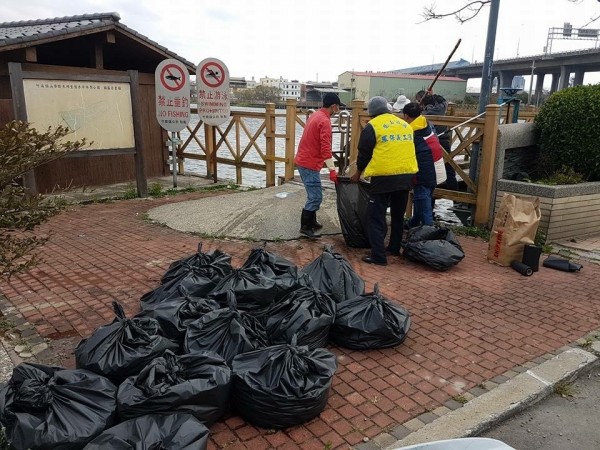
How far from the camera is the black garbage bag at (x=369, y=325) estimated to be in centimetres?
334

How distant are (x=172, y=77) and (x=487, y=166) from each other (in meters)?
5.56

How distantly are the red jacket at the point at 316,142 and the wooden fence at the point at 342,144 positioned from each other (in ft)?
5.68

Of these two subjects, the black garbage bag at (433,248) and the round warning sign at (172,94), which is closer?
the black garbage bag at (433,248)

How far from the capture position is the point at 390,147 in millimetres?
4836

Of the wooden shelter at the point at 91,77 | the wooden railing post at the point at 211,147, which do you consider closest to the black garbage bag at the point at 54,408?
the wooden shelter at the point at 91,77

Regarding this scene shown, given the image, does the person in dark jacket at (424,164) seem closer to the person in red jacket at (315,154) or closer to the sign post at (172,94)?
the person in red jacket at (315,154)

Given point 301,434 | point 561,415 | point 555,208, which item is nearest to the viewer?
point 301,434

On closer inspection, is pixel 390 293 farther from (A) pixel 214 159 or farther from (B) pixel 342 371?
(A) pixel 214 159

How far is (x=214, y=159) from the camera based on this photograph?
33.7 ft

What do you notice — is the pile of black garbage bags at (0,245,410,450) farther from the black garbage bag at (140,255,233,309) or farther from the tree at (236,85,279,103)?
the tree at (236,85,279,103)

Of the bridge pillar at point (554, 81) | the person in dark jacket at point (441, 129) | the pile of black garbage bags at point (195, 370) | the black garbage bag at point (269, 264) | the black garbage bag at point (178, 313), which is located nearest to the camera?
the pile of black garbage bags at point (195, 370)

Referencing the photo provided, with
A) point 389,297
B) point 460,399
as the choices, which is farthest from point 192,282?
point 460,399

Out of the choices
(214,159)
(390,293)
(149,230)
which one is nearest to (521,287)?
(390,293)

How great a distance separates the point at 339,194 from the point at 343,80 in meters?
52.2
